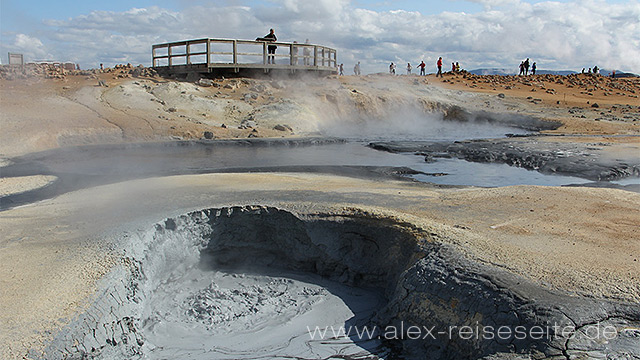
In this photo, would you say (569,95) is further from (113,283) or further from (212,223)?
(113,283)

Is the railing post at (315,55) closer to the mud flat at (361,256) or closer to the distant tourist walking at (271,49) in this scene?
A: the distant tourist walking at (271,49)

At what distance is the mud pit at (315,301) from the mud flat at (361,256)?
2cm

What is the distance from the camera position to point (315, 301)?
5.34m

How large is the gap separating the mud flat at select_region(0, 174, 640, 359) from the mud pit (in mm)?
17

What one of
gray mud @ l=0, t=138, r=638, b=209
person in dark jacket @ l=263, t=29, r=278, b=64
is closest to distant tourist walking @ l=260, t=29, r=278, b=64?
person in dark jacket @ l=263, t=29, r=278, b=64

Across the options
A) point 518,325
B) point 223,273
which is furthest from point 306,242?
point 518,325

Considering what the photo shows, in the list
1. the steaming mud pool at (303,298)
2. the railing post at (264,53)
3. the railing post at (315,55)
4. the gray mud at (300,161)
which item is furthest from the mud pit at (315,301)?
the railing post at (315,55)

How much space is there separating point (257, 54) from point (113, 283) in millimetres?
16698

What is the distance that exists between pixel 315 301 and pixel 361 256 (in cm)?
71

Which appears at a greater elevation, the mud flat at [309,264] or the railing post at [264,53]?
the railing post at [264,53]

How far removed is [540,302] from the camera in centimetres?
354

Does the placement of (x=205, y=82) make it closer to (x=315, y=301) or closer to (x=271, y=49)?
(x=271, y=49)

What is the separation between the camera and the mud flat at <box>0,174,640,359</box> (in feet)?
11.5

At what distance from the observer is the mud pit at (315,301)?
3453 millimetres
